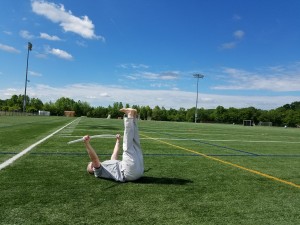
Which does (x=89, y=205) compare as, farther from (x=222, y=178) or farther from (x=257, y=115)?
(x=257, y=115)

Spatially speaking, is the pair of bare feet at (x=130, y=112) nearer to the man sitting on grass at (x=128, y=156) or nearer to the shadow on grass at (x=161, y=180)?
the man sitting on grass at (x=128, y=156)

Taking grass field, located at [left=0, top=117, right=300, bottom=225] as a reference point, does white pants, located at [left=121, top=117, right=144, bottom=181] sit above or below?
above

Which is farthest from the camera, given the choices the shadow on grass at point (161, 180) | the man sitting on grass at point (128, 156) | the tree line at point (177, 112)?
the tree line at point (177, 112)

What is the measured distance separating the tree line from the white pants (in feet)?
437

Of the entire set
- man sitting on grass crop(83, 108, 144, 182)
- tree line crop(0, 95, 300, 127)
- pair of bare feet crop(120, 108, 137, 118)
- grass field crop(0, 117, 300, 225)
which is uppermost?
tree line crop(0, 95, 300, 127)

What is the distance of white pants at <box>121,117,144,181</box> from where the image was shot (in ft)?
18.1

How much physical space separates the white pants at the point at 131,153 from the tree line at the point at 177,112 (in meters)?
133

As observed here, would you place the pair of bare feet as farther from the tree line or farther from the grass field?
the tree line

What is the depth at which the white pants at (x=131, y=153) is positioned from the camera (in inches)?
217

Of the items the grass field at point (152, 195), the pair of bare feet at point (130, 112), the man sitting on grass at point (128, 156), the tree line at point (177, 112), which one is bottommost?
the grass field at point (152, 195)

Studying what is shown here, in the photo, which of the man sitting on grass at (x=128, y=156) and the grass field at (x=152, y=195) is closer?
the grass field at (x=152, y=195)

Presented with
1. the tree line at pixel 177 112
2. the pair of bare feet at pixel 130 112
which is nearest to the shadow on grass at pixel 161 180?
the pair of bare feet at pixel 130 112

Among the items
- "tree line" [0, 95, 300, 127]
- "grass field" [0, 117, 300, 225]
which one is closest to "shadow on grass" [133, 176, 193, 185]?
"grass field" [0, 117, 300, 225]

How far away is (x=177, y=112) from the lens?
178375 mm
